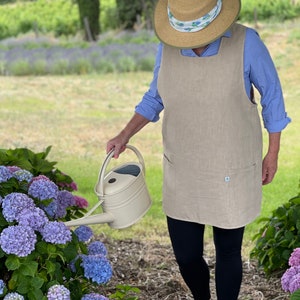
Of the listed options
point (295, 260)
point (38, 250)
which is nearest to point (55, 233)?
point (38, 250)

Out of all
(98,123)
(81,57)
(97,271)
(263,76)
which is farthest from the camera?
(81,57)

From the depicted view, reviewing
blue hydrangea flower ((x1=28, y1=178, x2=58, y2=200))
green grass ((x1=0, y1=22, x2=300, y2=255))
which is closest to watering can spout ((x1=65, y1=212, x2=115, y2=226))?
blue hydrangea flower ((x1=28, y1=178, x2=58, y2=200))

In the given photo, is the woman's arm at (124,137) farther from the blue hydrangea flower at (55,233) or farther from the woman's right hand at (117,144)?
the blue hydrangea flower at (55,233)

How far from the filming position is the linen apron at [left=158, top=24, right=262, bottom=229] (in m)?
2.60

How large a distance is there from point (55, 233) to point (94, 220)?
12.2 inches

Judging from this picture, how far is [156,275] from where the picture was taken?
3992mm

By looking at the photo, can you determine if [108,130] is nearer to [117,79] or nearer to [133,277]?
[117,79]

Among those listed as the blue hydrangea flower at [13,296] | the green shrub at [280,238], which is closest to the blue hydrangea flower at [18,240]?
the blue hydrangea flower at [13,296]

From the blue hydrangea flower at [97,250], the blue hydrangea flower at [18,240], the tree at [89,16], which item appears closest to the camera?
the blue hydrangea flower at [18,240]

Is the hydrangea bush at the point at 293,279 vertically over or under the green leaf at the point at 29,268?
under

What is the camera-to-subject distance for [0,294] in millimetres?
2301

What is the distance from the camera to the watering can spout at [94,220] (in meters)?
2.57

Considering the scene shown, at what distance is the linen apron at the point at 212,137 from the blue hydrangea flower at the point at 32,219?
582 mm

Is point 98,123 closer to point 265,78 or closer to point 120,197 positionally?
point 120,197
